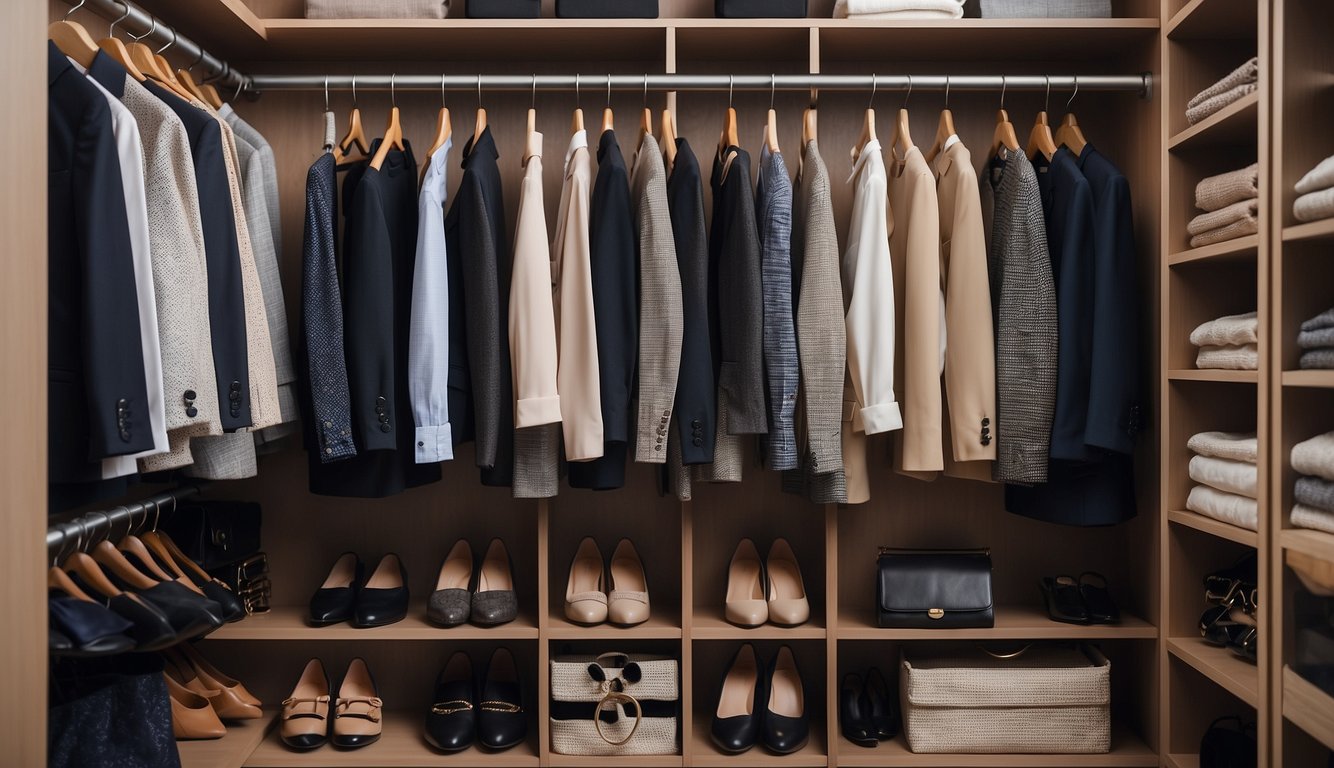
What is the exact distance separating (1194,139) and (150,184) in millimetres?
2319

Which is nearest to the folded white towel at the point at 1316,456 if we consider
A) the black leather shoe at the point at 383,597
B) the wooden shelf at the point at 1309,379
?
the wooden shelf at the point at 1309,379

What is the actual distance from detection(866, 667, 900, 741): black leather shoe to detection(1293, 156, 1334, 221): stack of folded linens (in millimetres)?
1576

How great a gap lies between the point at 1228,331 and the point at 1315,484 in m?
0.46

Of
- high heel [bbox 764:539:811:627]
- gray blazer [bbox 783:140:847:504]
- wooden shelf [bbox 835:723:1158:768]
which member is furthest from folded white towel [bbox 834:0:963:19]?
wooden shelf [bbox 835:723:1158:768]

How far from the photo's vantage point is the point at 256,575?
8.65ft

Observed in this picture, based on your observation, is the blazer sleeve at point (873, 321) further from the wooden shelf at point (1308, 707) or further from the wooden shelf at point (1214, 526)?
the wooden shelf at point (1308, 707)

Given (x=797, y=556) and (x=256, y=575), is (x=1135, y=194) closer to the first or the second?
(x=797, y=556)

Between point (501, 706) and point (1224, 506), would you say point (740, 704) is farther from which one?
point (1224, 506)

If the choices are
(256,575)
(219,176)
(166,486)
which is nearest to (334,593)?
(256,575)

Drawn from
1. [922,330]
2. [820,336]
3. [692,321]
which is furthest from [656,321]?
[922,330]

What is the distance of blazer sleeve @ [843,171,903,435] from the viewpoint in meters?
2.28

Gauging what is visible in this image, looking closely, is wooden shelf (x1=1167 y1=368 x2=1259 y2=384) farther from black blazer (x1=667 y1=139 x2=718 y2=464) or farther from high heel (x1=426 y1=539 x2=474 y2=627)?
high heel (x1=426 y1=539 x2=474 y2=627)

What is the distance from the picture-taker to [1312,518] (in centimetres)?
171

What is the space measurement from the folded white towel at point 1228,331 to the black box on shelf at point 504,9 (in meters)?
1.85
